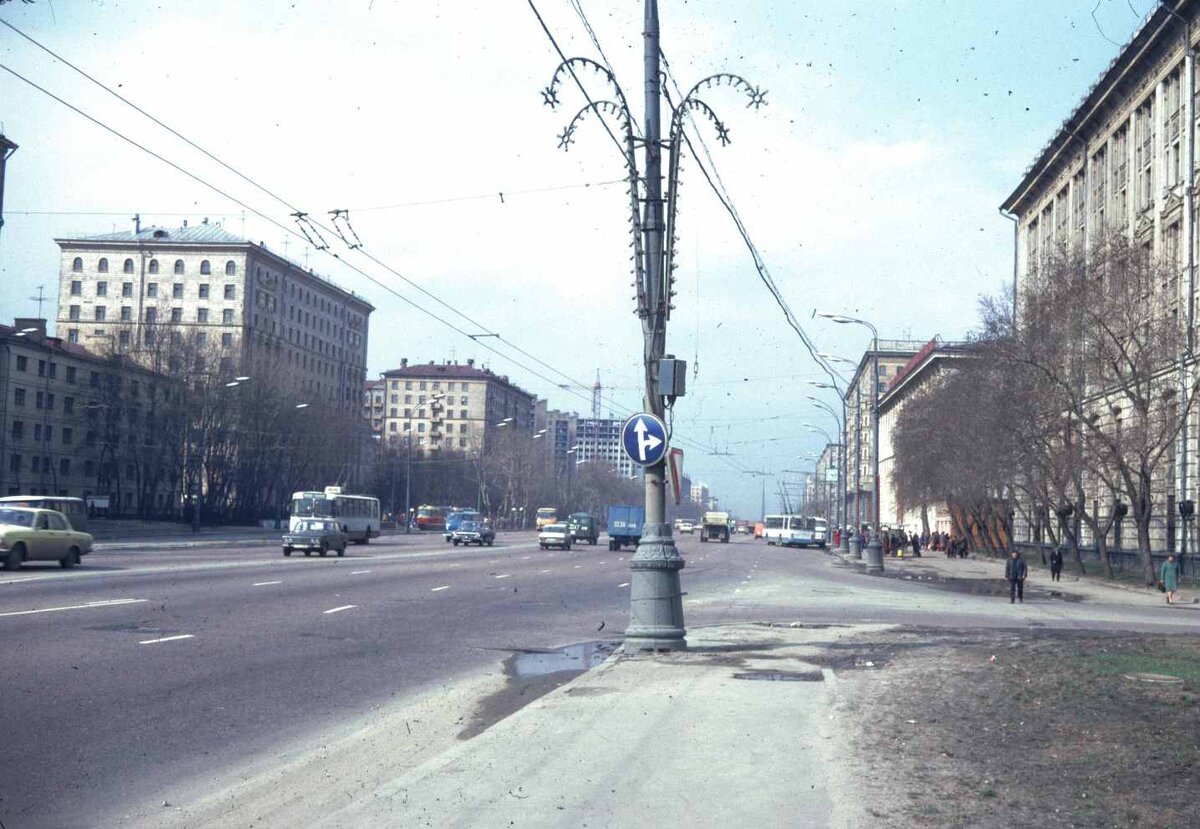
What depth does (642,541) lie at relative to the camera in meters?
14.5

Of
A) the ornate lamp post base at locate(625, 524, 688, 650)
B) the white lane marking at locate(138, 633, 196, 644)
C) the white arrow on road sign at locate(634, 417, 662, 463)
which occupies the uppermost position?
the white arrow on road sign at locate(634, 417, 662, 463)

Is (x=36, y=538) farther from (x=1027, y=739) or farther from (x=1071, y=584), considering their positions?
(x=1071, y=584)

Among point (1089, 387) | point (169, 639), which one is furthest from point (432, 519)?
point (169, 639)

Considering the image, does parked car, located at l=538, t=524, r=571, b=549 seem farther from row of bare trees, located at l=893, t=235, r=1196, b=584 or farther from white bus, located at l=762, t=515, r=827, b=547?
white bus, located at l=762, t=515, r=827, b=547

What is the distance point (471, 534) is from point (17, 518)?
40175mm

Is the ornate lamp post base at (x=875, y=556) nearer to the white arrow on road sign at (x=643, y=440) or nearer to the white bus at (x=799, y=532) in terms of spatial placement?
the white arrow on road sign at (x=643, y=440)

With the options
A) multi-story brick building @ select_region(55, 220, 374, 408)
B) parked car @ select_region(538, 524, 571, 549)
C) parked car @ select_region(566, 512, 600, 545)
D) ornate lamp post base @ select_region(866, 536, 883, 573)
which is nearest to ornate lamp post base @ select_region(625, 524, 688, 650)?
ornate lamp post base @ select_region(866, 536, 883, 573)

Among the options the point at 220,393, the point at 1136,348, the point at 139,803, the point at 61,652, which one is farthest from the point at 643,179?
the point at 220,393

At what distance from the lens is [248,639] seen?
1572 centimetres

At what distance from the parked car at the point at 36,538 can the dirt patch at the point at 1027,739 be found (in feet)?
73.7

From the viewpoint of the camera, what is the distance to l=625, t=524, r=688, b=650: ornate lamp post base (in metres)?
14.3

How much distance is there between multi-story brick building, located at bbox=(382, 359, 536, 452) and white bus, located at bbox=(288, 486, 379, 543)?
299ft

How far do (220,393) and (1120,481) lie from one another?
5654cm

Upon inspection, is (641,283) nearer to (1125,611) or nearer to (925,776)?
(925,776)
